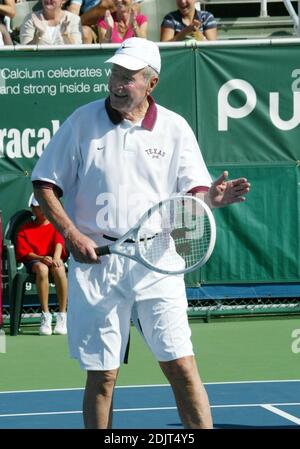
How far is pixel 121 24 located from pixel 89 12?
672mm

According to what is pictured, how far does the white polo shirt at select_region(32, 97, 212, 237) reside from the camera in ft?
16.4

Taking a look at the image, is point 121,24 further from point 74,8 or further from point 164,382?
point 164,382

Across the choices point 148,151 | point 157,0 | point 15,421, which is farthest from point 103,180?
point 157,0

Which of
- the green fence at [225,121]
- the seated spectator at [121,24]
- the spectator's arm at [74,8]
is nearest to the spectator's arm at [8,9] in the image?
the spectator's arm at [74,8]

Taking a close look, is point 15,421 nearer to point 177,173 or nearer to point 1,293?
point 177,173

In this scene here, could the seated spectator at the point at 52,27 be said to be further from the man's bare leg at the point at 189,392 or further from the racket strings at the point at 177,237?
the man's bare leg at the point at 189,392

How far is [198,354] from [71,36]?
403 centimetres

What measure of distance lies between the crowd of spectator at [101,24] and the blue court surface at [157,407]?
4880mm

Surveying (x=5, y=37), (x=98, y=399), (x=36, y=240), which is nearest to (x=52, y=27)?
(x=5, y=37)

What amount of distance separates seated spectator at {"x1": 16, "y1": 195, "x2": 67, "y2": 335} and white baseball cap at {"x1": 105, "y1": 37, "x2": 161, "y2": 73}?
5.54 meters

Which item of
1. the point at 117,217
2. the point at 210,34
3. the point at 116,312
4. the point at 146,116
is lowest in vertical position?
the point at 116,312

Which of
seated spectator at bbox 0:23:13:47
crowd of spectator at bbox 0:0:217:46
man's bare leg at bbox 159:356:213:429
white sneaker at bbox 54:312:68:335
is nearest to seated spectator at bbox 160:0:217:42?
crowd of spectator at bbox 0:0:217:46

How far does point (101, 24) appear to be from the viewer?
12.2m

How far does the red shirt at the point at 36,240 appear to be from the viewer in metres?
10.7
